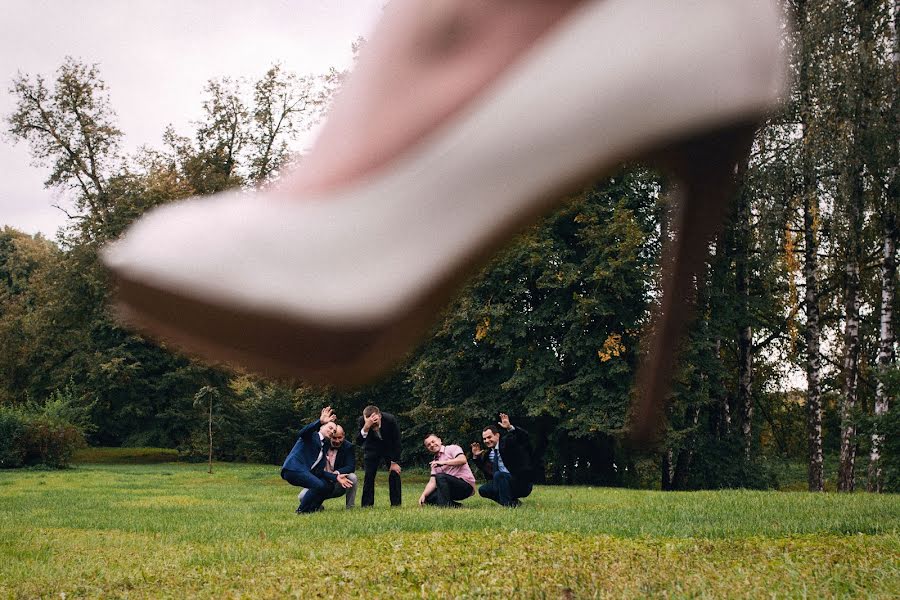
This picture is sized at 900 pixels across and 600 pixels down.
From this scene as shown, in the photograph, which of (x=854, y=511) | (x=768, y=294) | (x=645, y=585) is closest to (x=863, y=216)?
(x=768, y=294)

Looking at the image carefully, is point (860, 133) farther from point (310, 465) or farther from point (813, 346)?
point (310, 465)

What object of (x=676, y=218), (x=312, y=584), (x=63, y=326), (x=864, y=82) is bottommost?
(x=312, y=584)

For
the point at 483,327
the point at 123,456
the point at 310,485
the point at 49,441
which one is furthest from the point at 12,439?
the point at 310,485

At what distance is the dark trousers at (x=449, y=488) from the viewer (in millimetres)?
9711

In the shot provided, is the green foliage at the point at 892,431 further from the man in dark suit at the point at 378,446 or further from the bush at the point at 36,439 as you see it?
the bush at the point at 36,439

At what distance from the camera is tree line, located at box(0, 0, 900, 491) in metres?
5.98

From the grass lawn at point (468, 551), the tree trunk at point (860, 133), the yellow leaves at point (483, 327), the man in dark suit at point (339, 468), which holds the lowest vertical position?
the grass lawn at point (468, 551)

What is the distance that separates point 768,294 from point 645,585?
16567 millimetres

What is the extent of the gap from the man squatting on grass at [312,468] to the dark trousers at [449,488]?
1.12 metres

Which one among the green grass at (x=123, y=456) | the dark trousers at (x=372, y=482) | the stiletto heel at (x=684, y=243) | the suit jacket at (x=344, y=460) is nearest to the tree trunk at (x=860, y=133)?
the dark trousers at (x=372, y=482)

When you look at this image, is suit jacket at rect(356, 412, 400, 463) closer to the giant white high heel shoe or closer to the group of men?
the group of men

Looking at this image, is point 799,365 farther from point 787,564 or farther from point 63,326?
point 63,326

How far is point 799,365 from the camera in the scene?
2200 centimetres

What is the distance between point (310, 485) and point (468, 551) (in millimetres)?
3654
